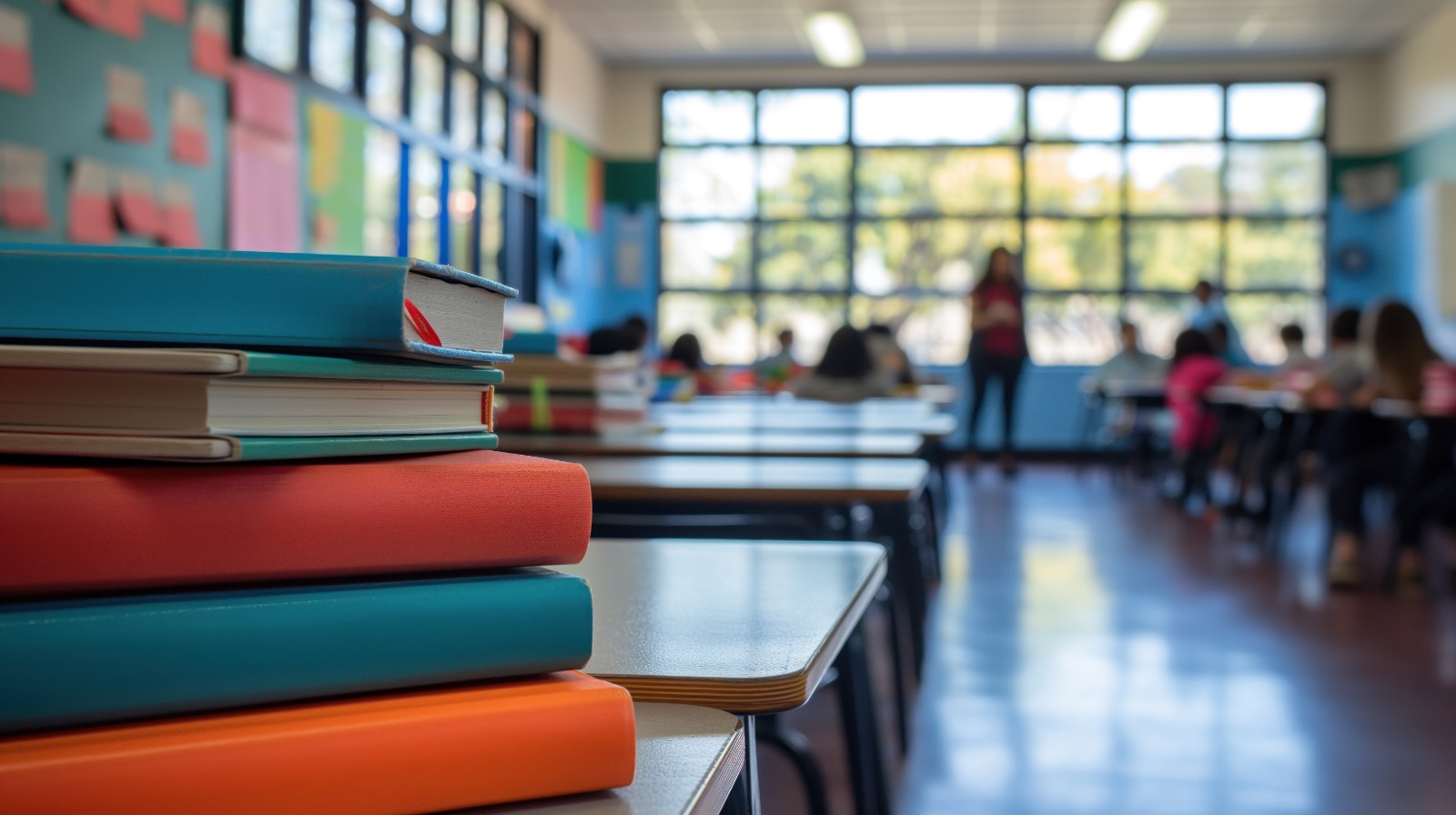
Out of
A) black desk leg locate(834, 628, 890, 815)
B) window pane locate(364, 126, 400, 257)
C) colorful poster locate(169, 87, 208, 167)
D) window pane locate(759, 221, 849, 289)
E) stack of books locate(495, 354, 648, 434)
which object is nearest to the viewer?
black desk leg locate(834, 628, 890, 815)

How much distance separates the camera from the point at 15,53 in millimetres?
3990

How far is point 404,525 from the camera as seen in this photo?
52 cm

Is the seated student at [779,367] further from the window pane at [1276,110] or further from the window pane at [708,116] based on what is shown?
the window pane at [1276,110]

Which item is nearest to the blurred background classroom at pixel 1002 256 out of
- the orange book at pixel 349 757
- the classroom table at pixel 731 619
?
the classroom table at pixel 731 619

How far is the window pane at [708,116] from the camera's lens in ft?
35.6

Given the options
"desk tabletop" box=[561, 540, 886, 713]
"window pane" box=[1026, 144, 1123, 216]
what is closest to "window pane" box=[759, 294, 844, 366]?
"window pane" box=[1026, 144, 1123, 216]

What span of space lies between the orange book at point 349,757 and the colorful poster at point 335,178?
5393 millimetres

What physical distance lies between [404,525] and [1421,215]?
33.2 feet

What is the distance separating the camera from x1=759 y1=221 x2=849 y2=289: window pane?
35.5 ft

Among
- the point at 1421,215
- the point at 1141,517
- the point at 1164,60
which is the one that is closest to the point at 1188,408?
the point at 1141,517

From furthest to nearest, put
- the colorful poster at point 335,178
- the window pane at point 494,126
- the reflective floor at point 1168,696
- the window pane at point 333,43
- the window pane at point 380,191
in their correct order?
the window pane at point 494,126 → the window pane at point 380,191 → the window pane at point 333,43 → the colorful poster at point 335,178 → the reflective floor at point 1168,696

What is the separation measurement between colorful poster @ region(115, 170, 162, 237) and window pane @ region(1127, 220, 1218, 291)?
25.5 feet

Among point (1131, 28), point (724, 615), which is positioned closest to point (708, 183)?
point (1131, 28)

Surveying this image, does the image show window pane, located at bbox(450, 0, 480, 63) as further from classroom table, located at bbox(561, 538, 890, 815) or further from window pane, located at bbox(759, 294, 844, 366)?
classroom table, located at bbox(561, 538, 890, 815)
